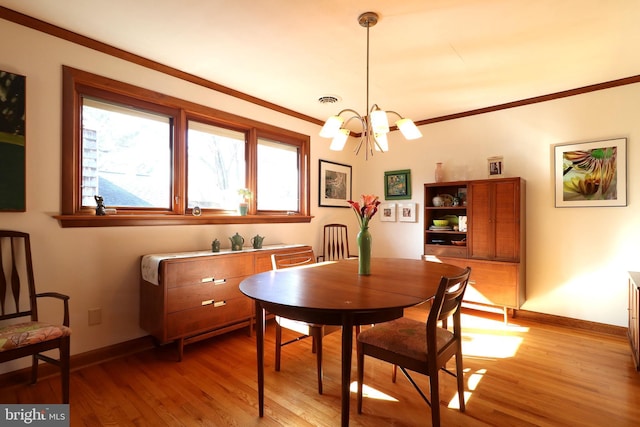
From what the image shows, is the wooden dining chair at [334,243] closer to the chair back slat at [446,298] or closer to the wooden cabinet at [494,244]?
the wooden cabinet at [494,244]

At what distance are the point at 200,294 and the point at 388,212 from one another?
9.35 ft

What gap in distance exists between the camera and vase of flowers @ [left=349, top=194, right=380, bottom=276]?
6.40ft

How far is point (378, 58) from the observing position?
8.62 feet

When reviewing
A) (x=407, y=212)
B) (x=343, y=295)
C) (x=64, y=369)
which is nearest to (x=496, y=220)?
(x=407, y=212)

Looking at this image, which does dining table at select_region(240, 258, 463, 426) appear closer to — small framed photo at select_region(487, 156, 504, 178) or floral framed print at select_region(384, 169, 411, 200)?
small framed photo at select_region(487, 156, 504, 178)

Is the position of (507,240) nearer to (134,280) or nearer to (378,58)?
(378,58)

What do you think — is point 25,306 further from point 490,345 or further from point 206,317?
point 490,345

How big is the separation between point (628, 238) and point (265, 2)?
3697 millimetres

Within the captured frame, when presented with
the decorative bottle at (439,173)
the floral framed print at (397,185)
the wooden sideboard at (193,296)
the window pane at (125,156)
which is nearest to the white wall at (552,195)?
the decorative bottle at (439,173)

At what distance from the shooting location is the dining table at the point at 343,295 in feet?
4.48

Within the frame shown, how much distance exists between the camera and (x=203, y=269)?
2688 millimetres

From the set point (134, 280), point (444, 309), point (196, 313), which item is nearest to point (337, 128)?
point (444, 309)

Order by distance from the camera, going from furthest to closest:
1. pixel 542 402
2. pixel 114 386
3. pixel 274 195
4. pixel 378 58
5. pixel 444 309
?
pixel 274 195 → pixel 378 58 → pixel 114 386 → pixel 542 402 → pixel 444 309

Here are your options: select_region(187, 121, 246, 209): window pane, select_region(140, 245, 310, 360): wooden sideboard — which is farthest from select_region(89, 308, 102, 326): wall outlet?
select_region(187, 121, 246, 209): window pane
